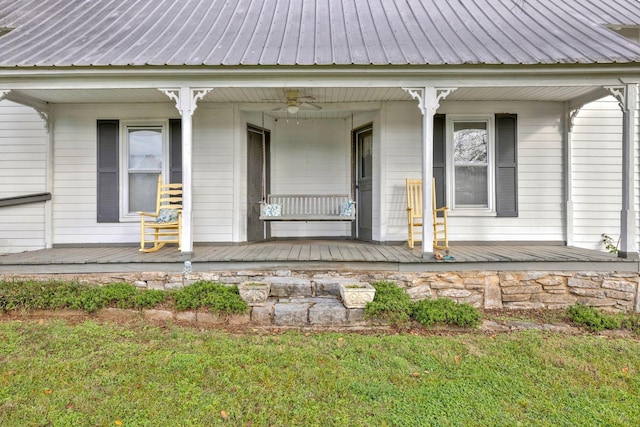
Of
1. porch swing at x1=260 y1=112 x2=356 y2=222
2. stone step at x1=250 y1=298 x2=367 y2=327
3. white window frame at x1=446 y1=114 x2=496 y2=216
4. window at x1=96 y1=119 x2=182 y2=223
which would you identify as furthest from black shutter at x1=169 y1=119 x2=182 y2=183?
white window frame at x1=446 y1=114 x2=496 y2=216

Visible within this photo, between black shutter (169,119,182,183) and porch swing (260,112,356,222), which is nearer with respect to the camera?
porch swing (260,112,356,222)

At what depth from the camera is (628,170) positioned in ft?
13.0

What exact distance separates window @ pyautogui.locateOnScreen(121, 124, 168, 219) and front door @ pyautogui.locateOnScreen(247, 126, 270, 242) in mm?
1359

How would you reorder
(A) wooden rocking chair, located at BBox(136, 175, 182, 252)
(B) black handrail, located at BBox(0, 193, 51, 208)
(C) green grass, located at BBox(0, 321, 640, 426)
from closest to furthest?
(C) green grass, located at BBox(0, 321, 640, 426)
(A) wooden rocking chair, located at BBox(136, 175, 182, 252)
(B) black handrail, located at BBox(0, 193, 51, 208)

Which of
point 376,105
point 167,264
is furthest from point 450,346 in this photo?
point 376,105

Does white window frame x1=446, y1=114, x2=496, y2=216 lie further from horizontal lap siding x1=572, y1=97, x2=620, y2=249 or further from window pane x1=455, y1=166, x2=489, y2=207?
horizontal lap siding x1=572, y1=97, x2=620, y2=249

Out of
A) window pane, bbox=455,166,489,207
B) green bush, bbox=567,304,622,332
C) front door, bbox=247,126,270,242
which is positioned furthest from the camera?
front door, bbox=247,126,270,242

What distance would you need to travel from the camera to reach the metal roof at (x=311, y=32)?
3.99m

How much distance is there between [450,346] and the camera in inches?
116

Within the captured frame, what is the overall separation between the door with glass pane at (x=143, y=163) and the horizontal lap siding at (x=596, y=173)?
6429 mm

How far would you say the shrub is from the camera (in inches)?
133

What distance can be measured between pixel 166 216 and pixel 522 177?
5.36 m

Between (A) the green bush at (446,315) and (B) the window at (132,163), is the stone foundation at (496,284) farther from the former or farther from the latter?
(B) the window at (132,163)

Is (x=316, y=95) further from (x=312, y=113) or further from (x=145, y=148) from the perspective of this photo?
→ (x=145, y=148)
